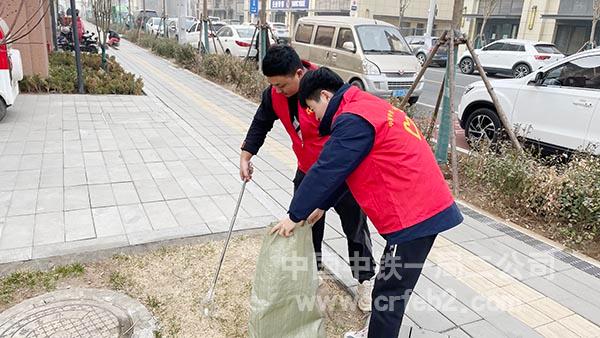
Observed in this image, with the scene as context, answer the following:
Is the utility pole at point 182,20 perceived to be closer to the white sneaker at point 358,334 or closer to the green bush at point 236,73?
the green bush at point 236,73

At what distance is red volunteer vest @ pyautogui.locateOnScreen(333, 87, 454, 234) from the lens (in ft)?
6.21

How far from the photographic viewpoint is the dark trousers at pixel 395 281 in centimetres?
203

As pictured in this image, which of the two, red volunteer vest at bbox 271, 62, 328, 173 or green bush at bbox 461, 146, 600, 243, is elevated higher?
red volunteer vest at bbox 271, 62, 328, 173

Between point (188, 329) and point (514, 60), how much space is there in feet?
53.6

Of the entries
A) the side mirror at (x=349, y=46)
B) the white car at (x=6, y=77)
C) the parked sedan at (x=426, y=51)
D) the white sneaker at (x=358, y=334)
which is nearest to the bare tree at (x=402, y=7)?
the parked sedan at (x=426, y=51)

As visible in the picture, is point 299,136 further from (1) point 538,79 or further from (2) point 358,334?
(1) point 538,79

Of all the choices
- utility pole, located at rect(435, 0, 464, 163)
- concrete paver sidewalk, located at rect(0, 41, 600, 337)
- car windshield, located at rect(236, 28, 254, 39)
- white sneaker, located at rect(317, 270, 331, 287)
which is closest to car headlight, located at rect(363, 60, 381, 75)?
concrete paver sidewalk, located at rect(0, 41, 600, 337)

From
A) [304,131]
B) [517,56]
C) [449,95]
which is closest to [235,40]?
[517,56]

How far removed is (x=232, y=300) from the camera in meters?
2.79

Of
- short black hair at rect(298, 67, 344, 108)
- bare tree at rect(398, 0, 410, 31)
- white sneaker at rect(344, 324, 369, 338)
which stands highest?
bare tree at rect(398, 0, 410, 31)

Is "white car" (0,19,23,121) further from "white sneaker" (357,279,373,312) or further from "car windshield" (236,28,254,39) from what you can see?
"car windshield" (236,28,254,39)

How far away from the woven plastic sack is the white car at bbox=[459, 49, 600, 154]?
3785mm

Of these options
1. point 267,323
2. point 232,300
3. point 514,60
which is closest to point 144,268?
point 232,300

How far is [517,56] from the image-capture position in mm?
15945
